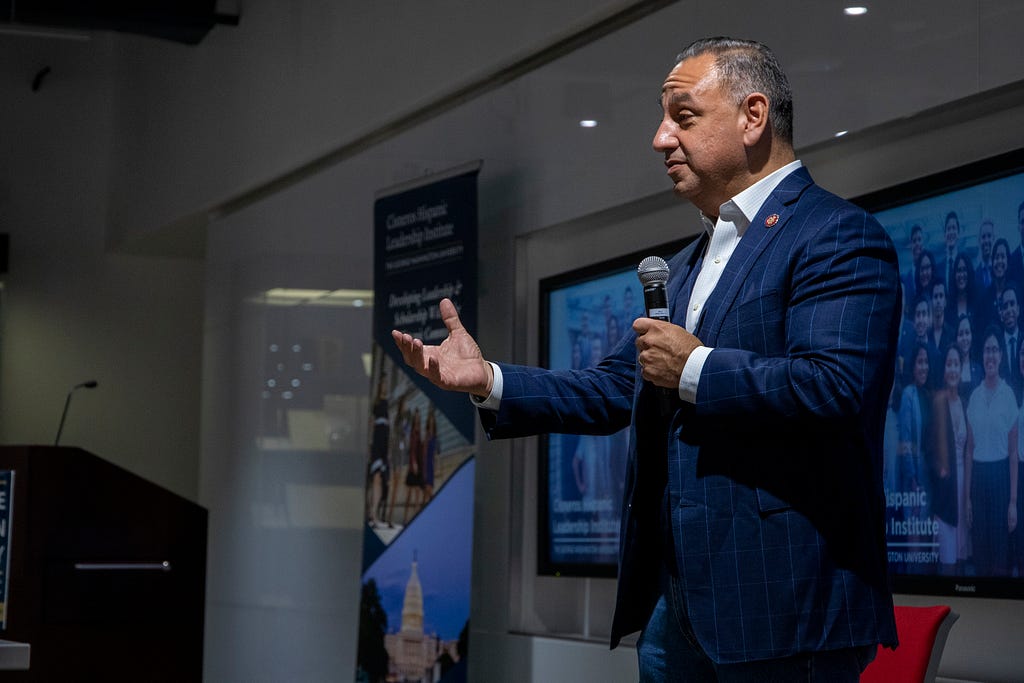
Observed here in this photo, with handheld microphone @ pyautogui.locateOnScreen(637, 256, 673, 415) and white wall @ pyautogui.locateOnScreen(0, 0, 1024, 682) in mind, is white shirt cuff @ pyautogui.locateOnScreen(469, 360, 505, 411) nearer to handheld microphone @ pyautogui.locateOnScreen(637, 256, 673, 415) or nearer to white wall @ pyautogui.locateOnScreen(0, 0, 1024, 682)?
handheld microphone @ pyautogui.locateOnScreen(637, 256, 673, 415)

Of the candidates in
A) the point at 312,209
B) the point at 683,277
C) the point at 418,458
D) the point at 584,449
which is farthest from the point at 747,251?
the point at 312,209

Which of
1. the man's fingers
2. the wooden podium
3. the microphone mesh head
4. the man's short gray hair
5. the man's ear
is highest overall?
the man's short gray hair

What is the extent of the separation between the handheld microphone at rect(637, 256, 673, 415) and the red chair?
1098 millimetres

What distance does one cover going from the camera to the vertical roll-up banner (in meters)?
5.74

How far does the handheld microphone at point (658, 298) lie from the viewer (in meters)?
1.98

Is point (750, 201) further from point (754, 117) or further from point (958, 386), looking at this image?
point (958, 386)

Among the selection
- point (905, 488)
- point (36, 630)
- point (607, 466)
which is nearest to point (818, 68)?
point (905, 488)

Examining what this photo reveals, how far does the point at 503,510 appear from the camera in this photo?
5895 millimetres

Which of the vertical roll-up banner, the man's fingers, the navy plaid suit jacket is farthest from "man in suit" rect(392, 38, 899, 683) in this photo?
the vertical roll-up banner

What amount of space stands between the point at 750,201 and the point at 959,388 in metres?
1.88

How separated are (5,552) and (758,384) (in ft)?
18.6

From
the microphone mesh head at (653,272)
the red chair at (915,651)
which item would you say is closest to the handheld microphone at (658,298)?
the microphone mesh head at (653,272)

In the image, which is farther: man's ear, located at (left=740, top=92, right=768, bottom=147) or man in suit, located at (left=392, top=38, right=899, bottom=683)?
man's ear, located at (left=740, top=92, right=768, bottom=147)

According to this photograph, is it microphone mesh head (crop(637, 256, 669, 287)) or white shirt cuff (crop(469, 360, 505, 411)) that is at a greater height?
microphone mesh head (crop(637, 256, 669, 287))
